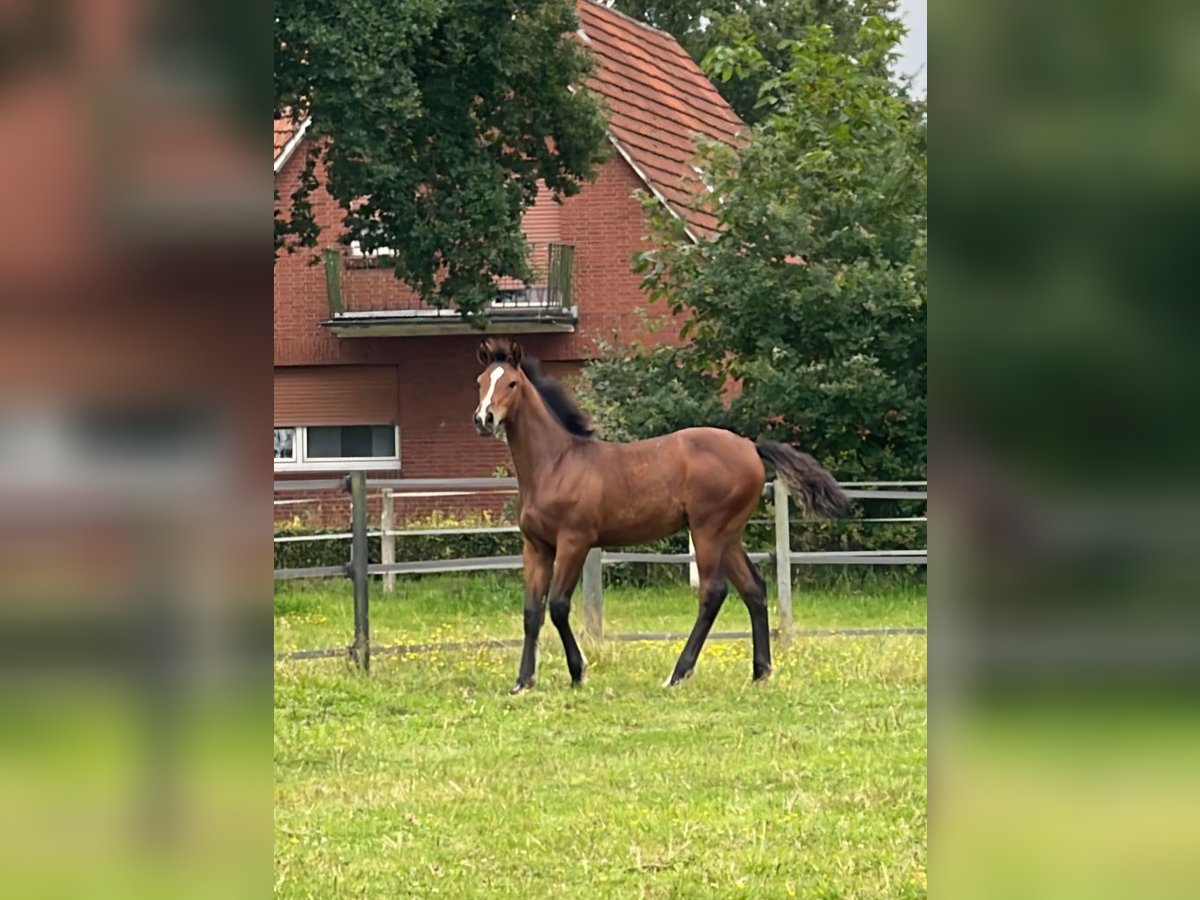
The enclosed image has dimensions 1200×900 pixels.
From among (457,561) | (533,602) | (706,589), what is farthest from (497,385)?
(457,561)

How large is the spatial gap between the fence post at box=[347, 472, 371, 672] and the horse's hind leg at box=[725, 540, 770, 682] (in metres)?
2.20

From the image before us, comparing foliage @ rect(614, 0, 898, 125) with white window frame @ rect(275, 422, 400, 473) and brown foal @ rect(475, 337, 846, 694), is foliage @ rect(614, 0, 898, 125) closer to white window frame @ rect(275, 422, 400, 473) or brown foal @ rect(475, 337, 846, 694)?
white window frame @ rect(275, 422, 400, 473)

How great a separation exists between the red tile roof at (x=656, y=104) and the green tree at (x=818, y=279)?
248 centimetres

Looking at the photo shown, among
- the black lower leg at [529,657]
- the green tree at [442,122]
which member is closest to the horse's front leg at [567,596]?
the black lower leg at [529,657]

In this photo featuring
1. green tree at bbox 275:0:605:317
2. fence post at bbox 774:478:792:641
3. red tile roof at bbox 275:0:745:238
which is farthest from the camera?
red tile roof at bbox 275:0:745:238

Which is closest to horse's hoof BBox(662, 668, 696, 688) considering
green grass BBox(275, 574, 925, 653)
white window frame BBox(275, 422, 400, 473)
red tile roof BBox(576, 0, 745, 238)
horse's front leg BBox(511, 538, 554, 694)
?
horse's front leg BBox(511, 538, 554, 694)

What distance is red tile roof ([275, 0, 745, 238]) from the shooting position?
18.8 meters

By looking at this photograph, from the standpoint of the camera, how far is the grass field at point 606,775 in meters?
4.11

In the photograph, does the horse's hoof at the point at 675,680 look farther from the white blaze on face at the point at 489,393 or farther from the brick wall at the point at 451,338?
the brick wall at the point at 451,338
